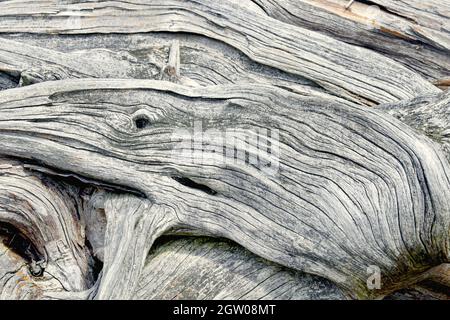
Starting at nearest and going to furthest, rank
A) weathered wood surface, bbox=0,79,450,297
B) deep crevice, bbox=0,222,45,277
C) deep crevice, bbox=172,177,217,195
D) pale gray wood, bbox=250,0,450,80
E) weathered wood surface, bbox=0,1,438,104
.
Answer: weathered wood surface, bbox=0,79,450,297 < deep crevice, bbox=172,177,217,195 < deep crevice, bbox=0,222,45,277 < weathered wood surface, bbox=0,1,438,104 < pale gray wood, bbox=250,0,450,80

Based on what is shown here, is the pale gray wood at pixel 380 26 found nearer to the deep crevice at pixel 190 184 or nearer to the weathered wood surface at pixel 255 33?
the weathered wood surface at pixel 255 33

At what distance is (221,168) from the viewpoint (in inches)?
157

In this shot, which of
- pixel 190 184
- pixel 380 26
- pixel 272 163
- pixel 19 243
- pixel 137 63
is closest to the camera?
pixel 272 163

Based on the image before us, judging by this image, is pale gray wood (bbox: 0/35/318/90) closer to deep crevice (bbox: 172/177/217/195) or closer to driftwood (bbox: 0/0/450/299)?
driftwood (bbox: 0/0/450/299)

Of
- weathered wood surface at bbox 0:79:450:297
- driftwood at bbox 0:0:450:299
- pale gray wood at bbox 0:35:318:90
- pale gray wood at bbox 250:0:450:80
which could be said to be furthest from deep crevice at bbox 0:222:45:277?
pale gray wood at bbox 250:0:450:80

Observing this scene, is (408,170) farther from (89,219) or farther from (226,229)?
(89,219)

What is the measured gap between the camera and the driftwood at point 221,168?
147 inches

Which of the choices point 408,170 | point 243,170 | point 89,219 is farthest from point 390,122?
point 89,219

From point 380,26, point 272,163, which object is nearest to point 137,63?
point 272,163

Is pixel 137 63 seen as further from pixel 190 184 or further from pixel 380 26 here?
pixel 380 26

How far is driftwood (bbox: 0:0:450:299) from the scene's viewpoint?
3740 mm

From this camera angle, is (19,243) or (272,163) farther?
(19,243)

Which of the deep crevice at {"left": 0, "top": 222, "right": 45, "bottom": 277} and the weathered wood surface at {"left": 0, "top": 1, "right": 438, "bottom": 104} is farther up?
the weathered wood surface at {"left": 0, "top": 1, "right": 438, "bottom": 104}

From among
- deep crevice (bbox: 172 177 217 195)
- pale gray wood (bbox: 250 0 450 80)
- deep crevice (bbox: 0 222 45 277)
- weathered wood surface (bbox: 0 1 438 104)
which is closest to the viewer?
deep crevice (bbox: 172 177 217 195)
